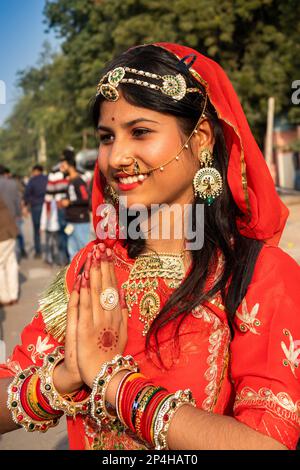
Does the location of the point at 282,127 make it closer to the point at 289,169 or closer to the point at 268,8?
the point at 289,169

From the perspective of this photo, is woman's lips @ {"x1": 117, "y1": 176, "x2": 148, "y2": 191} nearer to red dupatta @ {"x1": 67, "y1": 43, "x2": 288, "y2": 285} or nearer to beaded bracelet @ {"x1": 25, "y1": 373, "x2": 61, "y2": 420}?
red dupatta @ {"x1": 67, "y1": 43, "x2": 288, "y2": 285}

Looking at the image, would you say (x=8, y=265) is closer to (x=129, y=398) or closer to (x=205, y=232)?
(x=205, y=232)

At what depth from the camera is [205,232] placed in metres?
1.70

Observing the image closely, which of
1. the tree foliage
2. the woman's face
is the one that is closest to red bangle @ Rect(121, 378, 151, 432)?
the woman's face

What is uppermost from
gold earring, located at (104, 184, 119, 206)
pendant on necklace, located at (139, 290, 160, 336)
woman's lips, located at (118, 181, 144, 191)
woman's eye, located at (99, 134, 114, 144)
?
woman's eye, located at (99, 134, 114, 144)

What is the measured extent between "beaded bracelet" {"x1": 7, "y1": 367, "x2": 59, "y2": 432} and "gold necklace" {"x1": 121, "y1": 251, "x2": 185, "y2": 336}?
355 millimetres

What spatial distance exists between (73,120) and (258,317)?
28494 mm

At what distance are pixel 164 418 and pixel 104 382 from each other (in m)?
0.18

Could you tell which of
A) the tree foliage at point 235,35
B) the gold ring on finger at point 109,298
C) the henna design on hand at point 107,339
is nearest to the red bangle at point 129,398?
the henna design on hand at point 107,339

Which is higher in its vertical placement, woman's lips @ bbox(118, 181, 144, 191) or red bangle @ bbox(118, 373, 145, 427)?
woman's lips @ bbox(118, 181, 144, 191)

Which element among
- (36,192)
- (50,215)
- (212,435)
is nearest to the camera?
(212,435)

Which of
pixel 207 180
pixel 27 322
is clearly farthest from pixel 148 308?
pixel 27 322

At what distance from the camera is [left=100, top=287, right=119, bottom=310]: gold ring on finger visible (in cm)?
148

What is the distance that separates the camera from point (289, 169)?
78.8ft
